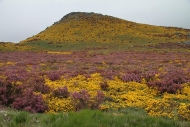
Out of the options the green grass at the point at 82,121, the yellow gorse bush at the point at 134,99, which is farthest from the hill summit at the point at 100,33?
the green grass at the point at 82,121

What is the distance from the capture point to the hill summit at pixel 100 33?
71.4 m

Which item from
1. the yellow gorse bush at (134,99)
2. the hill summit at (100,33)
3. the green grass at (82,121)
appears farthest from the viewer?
the hill summit at (100,33)

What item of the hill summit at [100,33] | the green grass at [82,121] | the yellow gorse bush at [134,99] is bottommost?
the yellow gorse bush at [134,99]

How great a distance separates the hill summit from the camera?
71438mm

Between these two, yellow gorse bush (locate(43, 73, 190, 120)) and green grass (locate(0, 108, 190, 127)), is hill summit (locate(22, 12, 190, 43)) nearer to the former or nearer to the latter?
yellow gorse bush (locate(43, 73, 190, 120))

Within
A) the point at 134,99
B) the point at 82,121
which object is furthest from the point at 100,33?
the point at 82,121

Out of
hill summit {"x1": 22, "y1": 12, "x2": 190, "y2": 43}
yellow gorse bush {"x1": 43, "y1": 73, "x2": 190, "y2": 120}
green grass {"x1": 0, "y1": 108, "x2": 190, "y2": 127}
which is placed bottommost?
yellow gorse bush {"x1": 43, "y1": 73, "x2": 190, "y2": 120}

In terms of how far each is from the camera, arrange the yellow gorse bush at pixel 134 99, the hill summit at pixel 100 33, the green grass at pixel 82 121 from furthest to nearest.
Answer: the hill summit at pixel 100 33, the yellow gorse bush at pixel 134 99, the green grass at pixel 82 121

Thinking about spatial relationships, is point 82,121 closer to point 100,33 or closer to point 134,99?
point 134,99

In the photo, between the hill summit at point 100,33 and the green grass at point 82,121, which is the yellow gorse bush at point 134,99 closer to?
the green grass at point 82,121

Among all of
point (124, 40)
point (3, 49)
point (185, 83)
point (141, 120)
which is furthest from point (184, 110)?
point (124, 40)

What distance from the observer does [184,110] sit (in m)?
10.5

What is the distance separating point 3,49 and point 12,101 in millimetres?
44925

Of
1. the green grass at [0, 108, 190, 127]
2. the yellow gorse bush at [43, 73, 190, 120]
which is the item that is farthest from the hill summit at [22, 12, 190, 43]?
A: the green grass at [0, 108, 190, 127]
